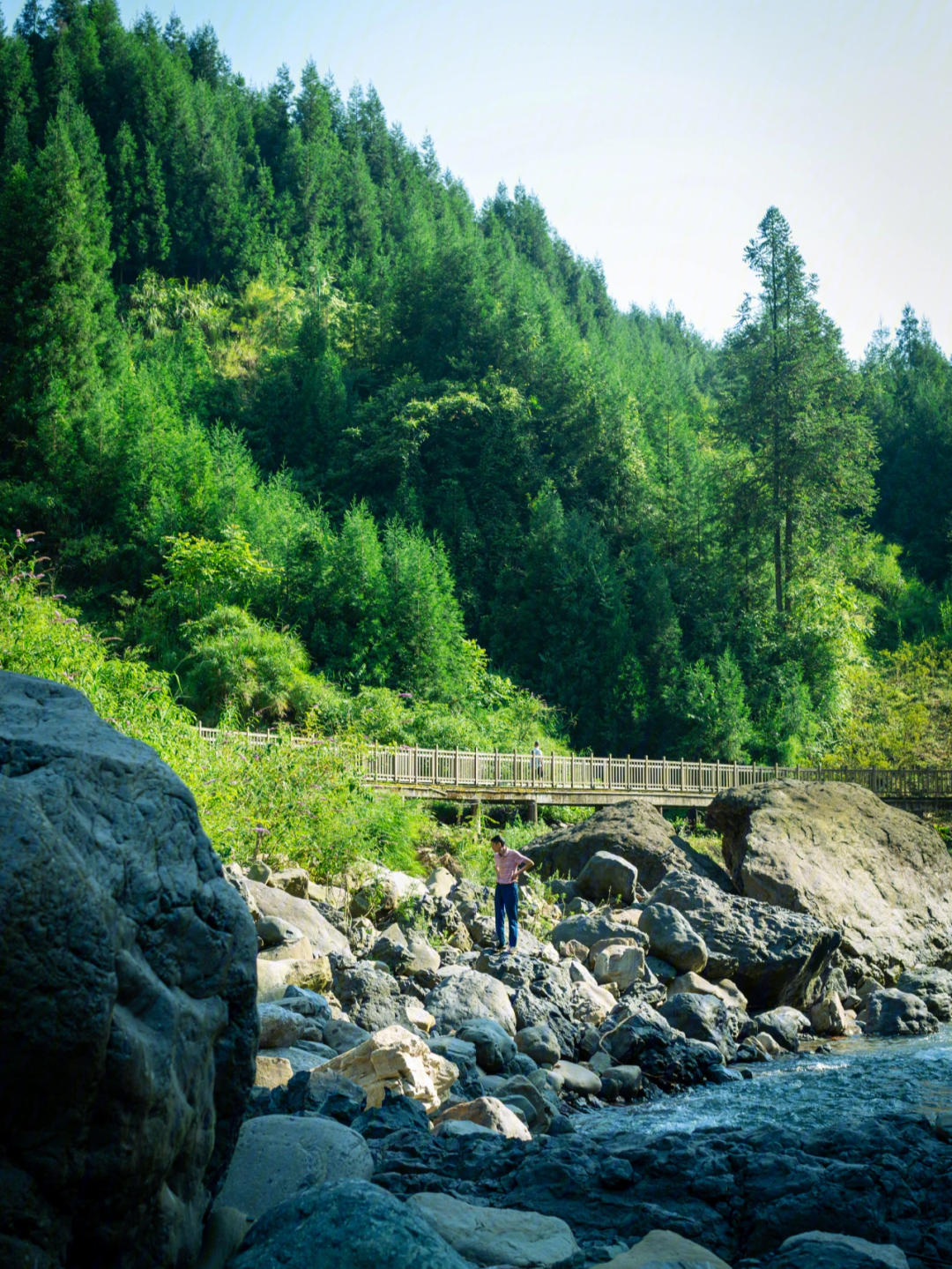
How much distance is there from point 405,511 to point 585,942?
98.7 ft

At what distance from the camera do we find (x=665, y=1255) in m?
4.10

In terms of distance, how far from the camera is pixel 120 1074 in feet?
9.55

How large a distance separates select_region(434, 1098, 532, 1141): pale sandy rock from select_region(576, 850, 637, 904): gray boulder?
9.86 m

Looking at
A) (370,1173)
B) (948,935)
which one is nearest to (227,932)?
(370,1173)

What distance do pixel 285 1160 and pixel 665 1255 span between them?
150 centimetres

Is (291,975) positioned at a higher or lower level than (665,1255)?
lower

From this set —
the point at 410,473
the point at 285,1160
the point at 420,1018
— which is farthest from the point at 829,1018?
the point at 410,473

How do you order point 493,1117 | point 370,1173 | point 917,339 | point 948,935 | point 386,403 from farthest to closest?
point 917,339, point 386,403, point 948,935, point 493,1117, point 370,1173

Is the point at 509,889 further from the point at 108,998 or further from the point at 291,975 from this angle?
the point at 108,998

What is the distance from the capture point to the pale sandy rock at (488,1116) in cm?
662

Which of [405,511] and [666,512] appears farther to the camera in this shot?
[666,512]

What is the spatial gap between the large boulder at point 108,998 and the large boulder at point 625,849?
1436 cm

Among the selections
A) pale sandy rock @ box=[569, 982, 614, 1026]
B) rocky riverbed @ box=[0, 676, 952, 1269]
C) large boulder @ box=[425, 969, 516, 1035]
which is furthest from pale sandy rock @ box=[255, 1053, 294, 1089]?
pale sandy rock @ box=[569, 982, 614, 1026]

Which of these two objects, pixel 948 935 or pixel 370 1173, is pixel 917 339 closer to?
pixel 948 935
